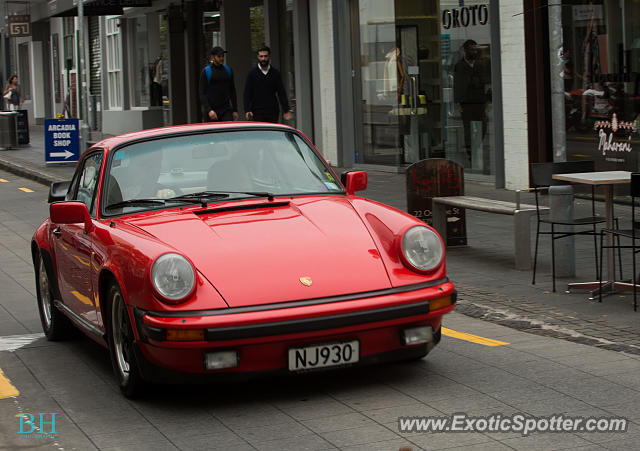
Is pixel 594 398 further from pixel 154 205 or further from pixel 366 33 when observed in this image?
pixel 366 33

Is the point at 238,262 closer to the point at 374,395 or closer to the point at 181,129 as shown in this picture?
the point at 374,395

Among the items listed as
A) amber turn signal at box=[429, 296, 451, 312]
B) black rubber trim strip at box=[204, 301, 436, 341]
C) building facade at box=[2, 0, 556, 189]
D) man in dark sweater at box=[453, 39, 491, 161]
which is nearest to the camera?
black rubber trim strip at box=[204, 301, 436, 341]

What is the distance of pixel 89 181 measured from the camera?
23.1 ft

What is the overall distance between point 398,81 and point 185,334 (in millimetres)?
14118

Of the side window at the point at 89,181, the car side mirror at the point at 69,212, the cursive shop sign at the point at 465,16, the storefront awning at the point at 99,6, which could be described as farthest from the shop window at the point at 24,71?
the car side mirror at the point at 69,212

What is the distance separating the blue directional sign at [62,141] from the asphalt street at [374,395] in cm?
1606

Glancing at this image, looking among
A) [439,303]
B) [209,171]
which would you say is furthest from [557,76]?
[439,303]

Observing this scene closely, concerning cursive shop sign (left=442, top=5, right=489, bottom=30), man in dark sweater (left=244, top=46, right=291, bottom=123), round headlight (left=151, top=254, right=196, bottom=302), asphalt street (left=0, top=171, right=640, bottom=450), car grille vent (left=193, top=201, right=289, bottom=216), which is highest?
cursive shop sign (left=442, top=5, right=489, bottom=30)

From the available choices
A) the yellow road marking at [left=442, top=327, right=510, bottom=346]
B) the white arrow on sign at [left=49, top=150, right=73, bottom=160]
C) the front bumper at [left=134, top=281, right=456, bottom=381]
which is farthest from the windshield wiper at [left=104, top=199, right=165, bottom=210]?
the white arrow on sign at [left=49, top=150, right=73, bottom=160]

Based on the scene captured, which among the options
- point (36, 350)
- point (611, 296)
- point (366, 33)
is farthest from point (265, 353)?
point (366, 33)

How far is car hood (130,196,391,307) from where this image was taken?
547 centimetres

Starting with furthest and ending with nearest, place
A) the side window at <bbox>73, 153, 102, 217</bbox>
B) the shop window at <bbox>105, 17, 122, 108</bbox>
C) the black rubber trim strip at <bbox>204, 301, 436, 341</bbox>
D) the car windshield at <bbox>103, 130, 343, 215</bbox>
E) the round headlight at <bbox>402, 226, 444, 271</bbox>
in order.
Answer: the shop window at <bbox>105, 17, 122, 108</bbox>, the side window at <bbox>73, 153, 102, 217</bbox>, the car windshield at <bbox>103, 130, 343, 215</bbox>, the round headlight at <bbox>402, 226, 444, 271</bbox>, the black rubber trim strip at <bbox>204, 301, 436, 341</bbox>

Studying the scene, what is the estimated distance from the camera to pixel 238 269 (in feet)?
18.1

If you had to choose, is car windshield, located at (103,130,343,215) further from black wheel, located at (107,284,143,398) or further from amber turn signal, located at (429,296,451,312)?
amber turn signal, located at (429,296,451,312)
